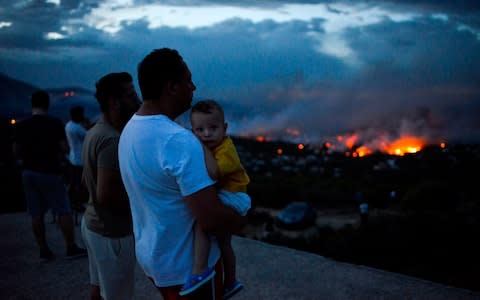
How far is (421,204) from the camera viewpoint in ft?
72.1

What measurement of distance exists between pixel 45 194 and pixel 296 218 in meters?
13.3

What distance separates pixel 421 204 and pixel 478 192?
143 inches

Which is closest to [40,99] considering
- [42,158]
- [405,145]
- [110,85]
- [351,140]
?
[42,158]

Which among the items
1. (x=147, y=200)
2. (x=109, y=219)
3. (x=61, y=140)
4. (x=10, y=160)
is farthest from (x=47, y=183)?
(x=10, y=160)

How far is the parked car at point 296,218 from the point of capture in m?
17.4

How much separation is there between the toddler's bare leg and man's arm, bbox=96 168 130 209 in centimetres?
88

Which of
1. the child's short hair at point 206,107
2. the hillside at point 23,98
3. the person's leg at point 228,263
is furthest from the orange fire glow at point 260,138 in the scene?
the child's short hair at point 206,107

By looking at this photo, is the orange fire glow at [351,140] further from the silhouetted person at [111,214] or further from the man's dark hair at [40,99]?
the silhouetted person at [111,214]

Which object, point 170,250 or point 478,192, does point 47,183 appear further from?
point 478,192

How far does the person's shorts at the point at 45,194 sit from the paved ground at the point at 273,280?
2.55 ft

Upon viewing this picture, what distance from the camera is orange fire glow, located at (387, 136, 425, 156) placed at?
46.8 m

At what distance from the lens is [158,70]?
5.53 feet

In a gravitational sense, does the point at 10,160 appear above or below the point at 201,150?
below

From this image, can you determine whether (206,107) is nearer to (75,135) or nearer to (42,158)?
(42,158)
